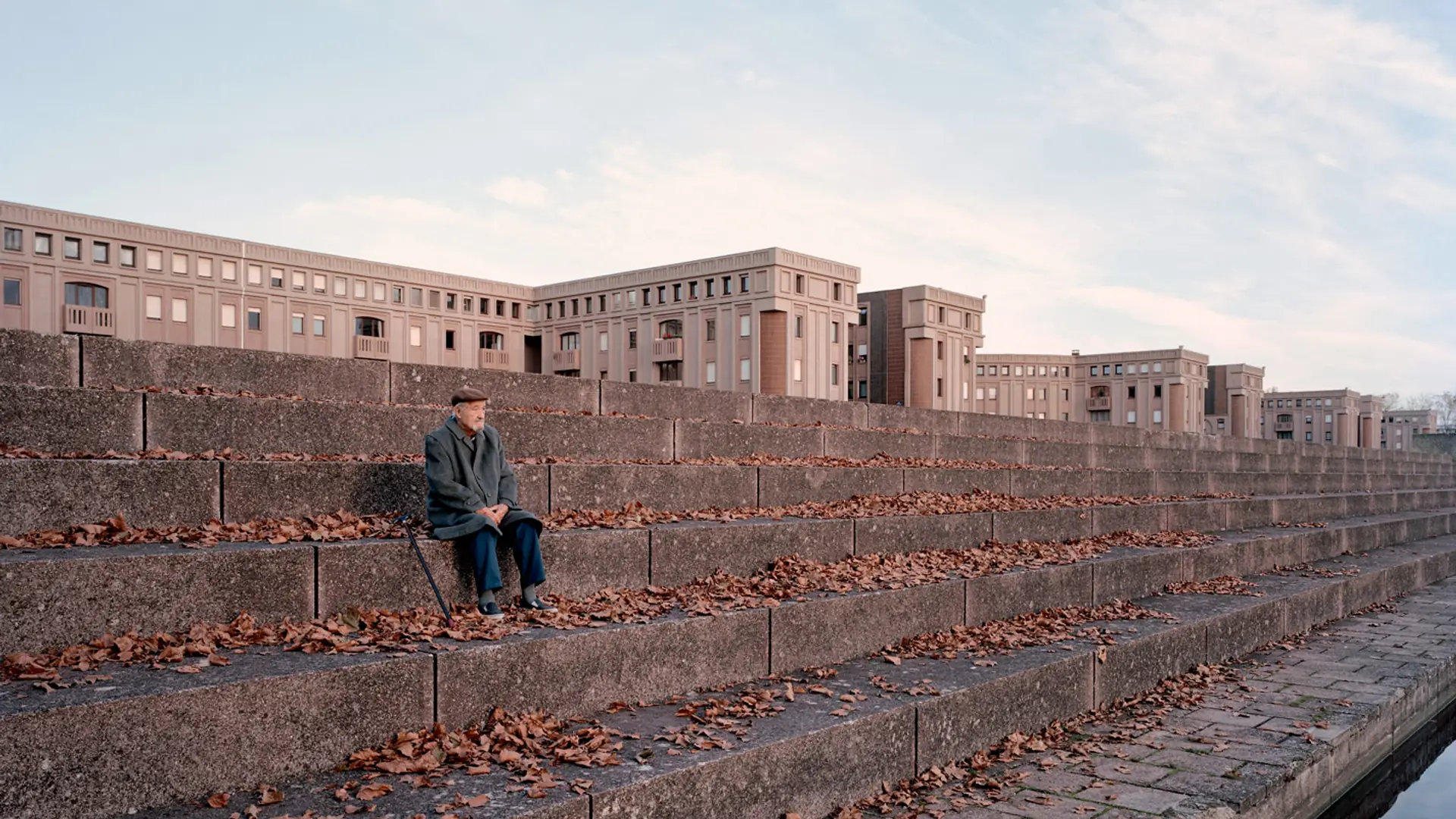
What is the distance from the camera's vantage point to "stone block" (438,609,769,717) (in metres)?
5.00

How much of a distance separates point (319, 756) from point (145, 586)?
1375mm

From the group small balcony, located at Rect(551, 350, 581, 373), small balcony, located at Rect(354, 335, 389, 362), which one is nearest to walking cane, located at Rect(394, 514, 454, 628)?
small balcony, located at Rect(354, 335, 389, 362)

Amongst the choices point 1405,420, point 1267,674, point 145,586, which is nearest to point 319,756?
point 145,586

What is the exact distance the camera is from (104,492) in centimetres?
578

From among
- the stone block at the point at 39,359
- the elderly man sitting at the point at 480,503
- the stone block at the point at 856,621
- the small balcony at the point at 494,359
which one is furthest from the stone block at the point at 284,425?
the small balcony at the point at 494,359

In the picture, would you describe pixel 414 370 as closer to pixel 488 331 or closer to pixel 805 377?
pixel 805 377

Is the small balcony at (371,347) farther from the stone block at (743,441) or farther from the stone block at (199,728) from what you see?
the stone block at (199,728)

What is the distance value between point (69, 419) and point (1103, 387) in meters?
108

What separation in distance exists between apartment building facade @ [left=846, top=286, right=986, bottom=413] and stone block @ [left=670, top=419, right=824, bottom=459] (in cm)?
5245

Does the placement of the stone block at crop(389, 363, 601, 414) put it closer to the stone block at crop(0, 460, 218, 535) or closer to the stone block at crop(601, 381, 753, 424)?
the stone block at crop(601, 381, 753, 424)

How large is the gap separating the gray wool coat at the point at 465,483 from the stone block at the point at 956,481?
645 cm

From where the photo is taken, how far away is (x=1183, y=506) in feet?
48.1

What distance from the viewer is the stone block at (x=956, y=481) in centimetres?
1215

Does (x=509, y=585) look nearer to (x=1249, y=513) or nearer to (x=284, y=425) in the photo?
(x=284, y=425)
